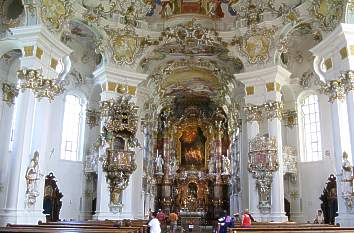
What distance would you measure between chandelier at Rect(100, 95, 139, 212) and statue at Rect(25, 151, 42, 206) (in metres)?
3.18

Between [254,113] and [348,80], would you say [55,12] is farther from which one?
[348,80]

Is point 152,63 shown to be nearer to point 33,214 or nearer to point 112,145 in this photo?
point 112,145

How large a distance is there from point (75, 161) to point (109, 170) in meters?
A: 3.61

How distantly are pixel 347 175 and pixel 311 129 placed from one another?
633cm

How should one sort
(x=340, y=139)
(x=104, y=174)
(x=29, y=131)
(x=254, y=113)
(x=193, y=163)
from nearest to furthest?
(x=29, y=131) → (x=340, y=139) → (x=104, y=174) → (x=254, y=113) → (x=193, y=163)

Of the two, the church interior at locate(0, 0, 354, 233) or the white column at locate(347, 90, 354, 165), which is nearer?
the white column at locate(347, 90, 354, 165)

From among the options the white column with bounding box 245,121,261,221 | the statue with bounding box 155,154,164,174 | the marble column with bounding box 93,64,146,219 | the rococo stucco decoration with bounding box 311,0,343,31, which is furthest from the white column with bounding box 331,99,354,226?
the statue with bounding box 155,154,164,174

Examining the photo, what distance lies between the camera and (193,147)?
2823 cm

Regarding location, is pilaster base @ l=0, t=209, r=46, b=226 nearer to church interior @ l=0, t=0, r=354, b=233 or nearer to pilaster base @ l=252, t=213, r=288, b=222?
church interior @ l=0, t=0, r=354, b=233

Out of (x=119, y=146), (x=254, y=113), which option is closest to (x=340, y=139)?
(x=254, y=113)

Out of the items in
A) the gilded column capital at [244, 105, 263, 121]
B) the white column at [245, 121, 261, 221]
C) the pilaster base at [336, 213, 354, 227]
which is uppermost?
the gilded column capital at [244, 105, 263, 121]

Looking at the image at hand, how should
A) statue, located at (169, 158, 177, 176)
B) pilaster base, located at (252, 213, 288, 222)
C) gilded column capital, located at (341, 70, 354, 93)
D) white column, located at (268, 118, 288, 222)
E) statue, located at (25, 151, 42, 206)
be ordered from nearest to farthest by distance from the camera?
statue, located at (25, 151, 42, 206) → gilded column capital, located at (341, 70, 354, 93) → pilaster base, located at (252, 213, 288, 222) → white column, located at (268, 118, 288, 222) → statue, located at (169, 158, 177, 176)

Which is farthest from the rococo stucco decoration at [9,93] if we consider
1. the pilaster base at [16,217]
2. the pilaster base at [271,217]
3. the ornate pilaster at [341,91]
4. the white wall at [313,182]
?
the white wall at [313,182]

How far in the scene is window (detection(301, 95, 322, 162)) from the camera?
17.7 metres
